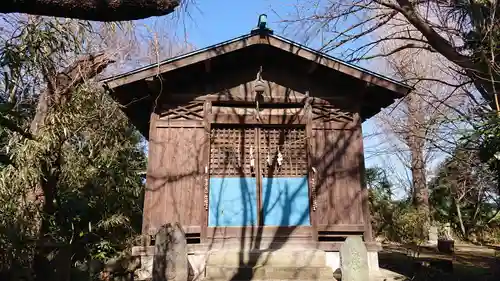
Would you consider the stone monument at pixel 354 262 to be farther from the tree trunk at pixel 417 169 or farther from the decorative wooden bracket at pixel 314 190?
the tree trunk at pixel 417 169

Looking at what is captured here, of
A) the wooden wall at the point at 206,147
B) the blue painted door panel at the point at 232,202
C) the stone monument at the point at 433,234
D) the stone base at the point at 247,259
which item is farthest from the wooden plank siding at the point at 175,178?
the stone monument at the point at 433,234

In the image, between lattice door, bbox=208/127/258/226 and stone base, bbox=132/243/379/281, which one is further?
lattice door, bbox=208/127/258/226

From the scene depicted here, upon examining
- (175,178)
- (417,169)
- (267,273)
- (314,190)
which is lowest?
(267,273)

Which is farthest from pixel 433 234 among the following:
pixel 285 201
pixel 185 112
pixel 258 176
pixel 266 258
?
pixel 185 112

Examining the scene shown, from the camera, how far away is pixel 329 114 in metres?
8.60

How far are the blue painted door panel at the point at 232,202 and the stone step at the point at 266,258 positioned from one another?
2.59 feet

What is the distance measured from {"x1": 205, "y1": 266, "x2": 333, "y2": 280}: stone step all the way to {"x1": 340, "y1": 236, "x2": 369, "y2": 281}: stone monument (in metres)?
1.64

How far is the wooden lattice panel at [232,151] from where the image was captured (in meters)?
8.23

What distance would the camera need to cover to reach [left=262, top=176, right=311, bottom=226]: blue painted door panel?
8.00m

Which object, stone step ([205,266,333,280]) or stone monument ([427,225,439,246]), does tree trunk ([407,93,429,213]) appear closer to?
stone monument ([427,225,439,246])

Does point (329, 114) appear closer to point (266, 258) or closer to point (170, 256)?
point (266, 258)

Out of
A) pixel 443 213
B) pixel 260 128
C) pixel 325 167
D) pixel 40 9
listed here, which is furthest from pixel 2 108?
pixel 443 213

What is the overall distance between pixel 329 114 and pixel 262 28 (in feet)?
8.26

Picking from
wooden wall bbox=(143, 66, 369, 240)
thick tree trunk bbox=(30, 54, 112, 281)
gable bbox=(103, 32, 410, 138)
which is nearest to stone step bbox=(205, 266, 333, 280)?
wooden wall bbox=(143, 66, 369, 240)
